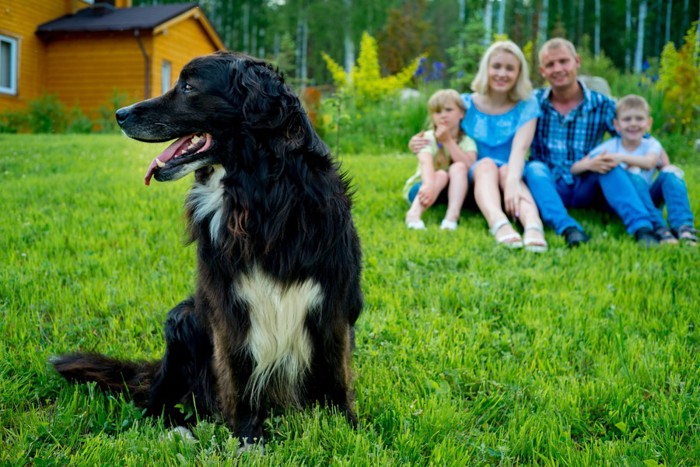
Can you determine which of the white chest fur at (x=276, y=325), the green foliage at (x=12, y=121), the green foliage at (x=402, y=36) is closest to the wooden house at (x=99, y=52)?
the green foliage at (x=12, y=121)

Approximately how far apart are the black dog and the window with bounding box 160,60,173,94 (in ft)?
57.2

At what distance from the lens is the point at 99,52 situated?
56.4 ft

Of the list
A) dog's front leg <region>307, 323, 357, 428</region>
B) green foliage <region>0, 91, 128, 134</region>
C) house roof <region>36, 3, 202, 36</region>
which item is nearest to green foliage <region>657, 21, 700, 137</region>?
dog's front leg <region>307, 323, 357, 428</region>

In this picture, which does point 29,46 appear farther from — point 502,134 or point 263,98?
point 263,98

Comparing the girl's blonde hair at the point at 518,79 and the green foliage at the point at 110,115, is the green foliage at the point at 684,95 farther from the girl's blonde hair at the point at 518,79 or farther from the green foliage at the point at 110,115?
the green foliage at the point at 110,115

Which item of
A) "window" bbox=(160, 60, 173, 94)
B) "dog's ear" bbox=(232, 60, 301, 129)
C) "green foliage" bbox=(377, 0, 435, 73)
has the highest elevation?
"green foliage" bbox=(377, 0, 435, 73)

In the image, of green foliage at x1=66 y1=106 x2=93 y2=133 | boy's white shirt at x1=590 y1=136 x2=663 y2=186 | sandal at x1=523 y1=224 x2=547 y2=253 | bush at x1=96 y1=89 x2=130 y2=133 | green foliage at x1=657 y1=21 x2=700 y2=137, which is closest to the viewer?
sandal at x1=523 y1=224 x2=547 y2=253

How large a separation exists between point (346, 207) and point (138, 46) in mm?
17869

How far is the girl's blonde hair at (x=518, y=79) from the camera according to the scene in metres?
5.14

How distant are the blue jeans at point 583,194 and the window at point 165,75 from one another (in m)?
15.8

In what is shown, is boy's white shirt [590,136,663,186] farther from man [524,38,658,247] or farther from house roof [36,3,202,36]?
house roof [36,3,202,36]

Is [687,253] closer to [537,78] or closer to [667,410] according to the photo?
[667,410]

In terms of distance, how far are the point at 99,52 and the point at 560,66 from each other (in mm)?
16186

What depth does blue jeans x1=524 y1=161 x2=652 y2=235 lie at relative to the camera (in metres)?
4.84
